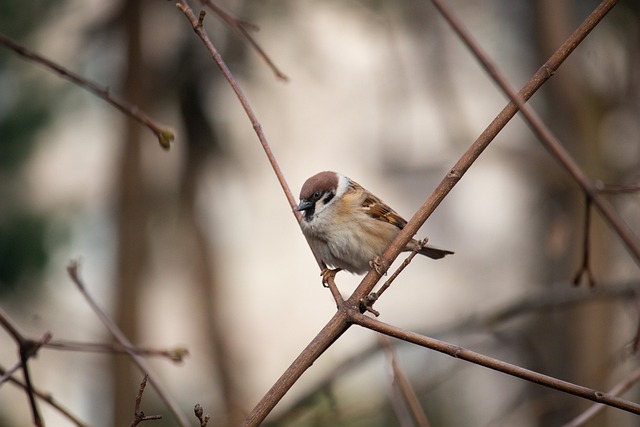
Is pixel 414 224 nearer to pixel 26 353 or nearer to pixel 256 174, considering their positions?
pixel 26 353

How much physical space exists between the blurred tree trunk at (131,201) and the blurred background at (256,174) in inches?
0.5

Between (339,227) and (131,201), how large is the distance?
7.49 ft

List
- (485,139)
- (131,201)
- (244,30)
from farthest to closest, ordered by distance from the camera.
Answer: (131,201)
(244,30)
(485,139)

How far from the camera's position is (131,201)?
4.61 meters

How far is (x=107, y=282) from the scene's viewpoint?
4816mm

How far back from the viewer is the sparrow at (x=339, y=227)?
2.63 metres

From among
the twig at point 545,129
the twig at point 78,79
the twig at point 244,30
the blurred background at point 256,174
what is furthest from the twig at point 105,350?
the blurred background at point 256,174

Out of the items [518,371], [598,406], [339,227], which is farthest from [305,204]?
[518,371]

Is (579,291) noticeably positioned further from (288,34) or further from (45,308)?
(45,308)

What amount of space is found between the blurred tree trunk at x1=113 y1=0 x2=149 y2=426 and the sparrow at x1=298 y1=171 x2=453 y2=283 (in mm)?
2154

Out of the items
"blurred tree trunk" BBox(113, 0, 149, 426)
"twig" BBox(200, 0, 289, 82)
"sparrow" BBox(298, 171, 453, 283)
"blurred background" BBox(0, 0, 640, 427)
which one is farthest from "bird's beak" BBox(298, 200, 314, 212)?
"blurred tree trunk" BBox(113, 0, 149, 426)

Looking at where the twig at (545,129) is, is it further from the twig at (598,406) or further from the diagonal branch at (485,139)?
the twig at (598,406)

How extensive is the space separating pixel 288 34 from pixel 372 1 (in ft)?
1.91

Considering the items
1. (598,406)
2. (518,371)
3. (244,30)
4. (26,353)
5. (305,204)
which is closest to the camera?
(518,371)
